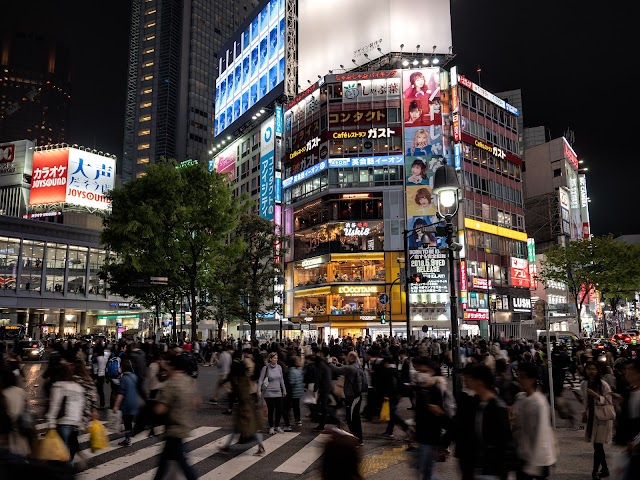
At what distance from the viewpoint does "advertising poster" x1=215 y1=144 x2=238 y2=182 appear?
7926 centimetres

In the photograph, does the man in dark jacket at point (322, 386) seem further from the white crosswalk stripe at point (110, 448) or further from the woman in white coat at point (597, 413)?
the woman in white coat at point (597, 413)

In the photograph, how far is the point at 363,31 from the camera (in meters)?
64.6

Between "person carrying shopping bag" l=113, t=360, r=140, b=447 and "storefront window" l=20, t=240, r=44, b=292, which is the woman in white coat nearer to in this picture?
"person carrying shopping bag" l=113, t=360, r=140, b=447

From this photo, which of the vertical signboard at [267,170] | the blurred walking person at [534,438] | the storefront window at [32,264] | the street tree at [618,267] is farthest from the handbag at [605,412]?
the storefront window at [32,264]

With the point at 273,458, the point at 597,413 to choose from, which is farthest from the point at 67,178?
the point at 597,413

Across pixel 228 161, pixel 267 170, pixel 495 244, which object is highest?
pixel 228 161

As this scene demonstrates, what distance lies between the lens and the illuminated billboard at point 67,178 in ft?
208

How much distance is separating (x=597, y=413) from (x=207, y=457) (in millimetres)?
6708

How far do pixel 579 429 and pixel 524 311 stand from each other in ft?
164

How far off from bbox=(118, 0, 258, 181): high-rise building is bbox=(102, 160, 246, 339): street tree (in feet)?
370

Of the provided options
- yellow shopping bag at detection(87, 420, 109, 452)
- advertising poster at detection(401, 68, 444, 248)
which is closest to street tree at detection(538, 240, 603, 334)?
advertising poster at detection(401, 68, 444, 248)

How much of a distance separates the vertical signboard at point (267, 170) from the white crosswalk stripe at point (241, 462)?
5302 centimetres

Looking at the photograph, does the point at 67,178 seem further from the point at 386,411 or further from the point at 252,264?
the point at 386,411

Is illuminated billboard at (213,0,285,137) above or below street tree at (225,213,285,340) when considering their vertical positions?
above
